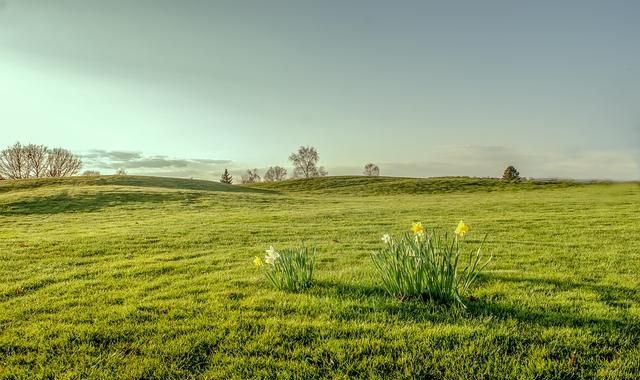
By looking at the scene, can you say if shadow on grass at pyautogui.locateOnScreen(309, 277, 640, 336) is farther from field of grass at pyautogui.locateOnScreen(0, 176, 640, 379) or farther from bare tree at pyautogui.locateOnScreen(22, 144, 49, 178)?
bare tree at pyautogui.locateOnScreen(22, 144, 49, 178)

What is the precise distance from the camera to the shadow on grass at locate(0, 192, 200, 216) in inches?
1186

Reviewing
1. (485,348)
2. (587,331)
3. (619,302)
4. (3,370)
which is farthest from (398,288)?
(3,370)

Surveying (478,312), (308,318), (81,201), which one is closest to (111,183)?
(81,201)

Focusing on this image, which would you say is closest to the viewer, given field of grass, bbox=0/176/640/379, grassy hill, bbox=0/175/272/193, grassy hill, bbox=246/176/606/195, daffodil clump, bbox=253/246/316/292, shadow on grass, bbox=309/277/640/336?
field of grass, bbox=0/176/640/379

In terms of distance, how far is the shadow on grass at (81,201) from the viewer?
30125 mm

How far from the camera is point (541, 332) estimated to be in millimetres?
5590

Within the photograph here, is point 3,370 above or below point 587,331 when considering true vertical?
below

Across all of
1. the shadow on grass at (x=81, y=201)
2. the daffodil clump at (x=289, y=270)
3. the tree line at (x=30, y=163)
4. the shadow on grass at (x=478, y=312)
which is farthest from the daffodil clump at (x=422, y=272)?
the tree line at (x=30, y=163)

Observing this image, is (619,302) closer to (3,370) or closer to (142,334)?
(142,334)

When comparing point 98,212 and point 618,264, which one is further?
point 98,212

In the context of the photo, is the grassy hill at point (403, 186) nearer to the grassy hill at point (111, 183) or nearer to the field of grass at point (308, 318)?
the grassy hill at point (111, 183)

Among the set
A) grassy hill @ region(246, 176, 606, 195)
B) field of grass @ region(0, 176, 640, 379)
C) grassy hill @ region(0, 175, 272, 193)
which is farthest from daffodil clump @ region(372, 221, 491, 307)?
grassy hill @ region(246, 176, 606, 195)

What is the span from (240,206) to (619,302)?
2922 cm

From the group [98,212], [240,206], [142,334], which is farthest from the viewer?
[240,206]
